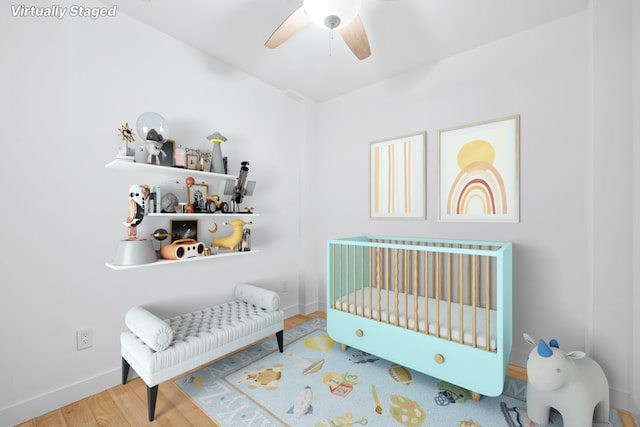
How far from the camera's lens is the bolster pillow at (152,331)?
1.60m

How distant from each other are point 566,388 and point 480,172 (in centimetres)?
152

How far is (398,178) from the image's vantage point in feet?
8.98

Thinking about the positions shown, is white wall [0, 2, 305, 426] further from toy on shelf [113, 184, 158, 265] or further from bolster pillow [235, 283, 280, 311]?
bolster pillow [235, 283, 280, 311]

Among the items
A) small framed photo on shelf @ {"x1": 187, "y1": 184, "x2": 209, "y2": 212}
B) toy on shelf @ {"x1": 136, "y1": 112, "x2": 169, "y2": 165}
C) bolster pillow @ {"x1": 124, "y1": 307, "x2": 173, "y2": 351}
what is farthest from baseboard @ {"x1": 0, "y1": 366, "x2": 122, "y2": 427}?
toy on shelf @ {"x1": 136, "y1": 112, "x2": 169, "y2": 165}

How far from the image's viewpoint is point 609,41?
172 cm

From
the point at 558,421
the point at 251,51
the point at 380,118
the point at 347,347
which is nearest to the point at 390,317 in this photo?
the point at 347,347

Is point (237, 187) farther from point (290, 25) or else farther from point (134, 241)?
point (290, 25)

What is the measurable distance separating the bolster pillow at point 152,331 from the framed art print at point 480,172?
2294 mm

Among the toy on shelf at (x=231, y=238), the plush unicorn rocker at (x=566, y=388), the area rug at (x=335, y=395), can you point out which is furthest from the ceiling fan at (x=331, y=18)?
the area rug at (x=335, y=395)

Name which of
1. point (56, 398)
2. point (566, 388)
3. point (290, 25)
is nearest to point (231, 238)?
point (56, 398)

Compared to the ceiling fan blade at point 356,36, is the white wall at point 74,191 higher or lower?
lower

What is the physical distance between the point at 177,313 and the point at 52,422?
2.77 feet

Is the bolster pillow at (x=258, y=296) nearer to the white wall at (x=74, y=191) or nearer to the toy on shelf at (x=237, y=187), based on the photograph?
the white wall at (x=74, y=191)

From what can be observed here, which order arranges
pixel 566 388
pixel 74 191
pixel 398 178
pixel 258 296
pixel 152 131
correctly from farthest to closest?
pixel 398 178
pixel 258 296
pixel 152 131
pixel 74 191
pixel 566 388
